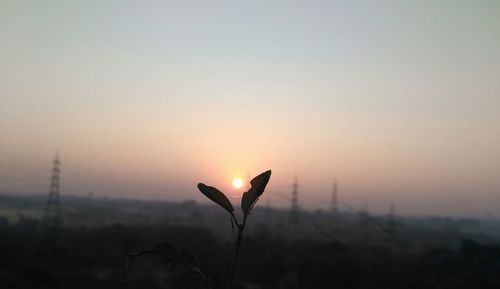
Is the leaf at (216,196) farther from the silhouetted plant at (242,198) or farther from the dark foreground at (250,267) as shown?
the dark foreground at (250,267)

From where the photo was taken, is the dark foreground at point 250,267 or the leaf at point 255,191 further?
the dark foreground at point 250,267

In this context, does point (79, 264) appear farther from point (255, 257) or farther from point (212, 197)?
point (212, 197)

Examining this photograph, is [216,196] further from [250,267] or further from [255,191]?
[250,267]

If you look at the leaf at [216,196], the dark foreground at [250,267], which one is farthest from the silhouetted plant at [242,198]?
the dark foreground at [250,267]

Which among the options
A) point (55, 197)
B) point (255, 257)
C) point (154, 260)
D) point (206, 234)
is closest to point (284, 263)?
point (255, 257)

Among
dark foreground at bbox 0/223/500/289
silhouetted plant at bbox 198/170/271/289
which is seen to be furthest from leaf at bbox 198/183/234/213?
dark foreground at bbox 0/223/500/289

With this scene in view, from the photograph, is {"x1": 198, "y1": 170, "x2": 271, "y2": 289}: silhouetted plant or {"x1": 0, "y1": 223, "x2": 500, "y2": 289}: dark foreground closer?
{"x1": 198, "y1": 170, "x2": 271, "y2": 289}: silhouetted plant

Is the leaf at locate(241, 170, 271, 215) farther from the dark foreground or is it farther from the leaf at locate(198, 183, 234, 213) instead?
the dark foreground
